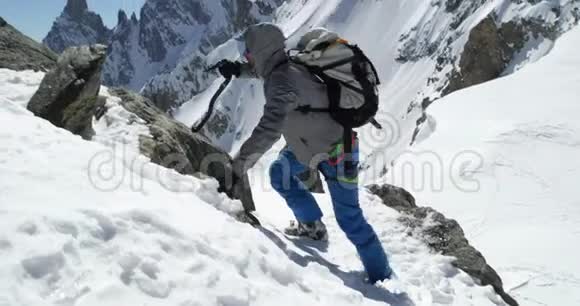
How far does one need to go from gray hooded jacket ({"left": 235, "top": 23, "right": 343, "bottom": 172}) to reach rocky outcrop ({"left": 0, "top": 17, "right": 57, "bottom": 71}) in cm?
663

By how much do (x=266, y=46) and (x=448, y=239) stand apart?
4.55 meters

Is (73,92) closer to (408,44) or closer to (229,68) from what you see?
(229,68)

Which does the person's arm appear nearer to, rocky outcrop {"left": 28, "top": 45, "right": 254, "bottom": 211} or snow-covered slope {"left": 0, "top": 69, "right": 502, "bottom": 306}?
snow-covered slope {"left": 0, "top": 69, "right": 502, "bottom": 306}

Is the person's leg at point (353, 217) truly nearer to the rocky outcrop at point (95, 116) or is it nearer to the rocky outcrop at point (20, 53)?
the rocky outcrop at point (95, 116)

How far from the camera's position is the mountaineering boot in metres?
7.38

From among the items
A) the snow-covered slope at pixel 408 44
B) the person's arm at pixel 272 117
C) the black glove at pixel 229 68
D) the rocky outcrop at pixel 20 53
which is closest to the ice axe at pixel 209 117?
the black glove at pixel 229 68

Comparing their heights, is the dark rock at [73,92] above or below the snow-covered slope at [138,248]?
above

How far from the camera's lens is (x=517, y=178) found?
15.1m

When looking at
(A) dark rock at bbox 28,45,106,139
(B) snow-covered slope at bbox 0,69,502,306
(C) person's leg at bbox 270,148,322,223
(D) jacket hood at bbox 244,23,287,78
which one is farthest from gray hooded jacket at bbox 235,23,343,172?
(A) dark rock at bbox 28,45,106,139

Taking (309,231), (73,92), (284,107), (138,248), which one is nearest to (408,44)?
(73,92)

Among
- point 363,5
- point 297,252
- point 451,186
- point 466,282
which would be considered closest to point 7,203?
point 297,252

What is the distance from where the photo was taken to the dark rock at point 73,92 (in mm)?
8180

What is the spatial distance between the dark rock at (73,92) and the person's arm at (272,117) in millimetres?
3726

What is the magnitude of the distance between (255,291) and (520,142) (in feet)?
50.9
